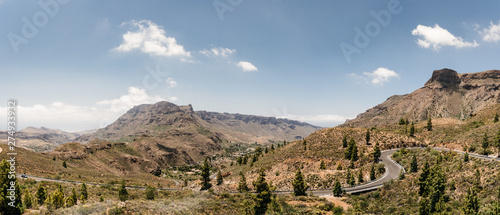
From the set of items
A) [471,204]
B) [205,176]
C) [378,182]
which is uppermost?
[471,204]

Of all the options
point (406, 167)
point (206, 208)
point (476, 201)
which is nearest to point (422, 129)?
point (406, 167)

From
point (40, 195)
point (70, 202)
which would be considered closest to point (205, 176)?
point (70, 202)

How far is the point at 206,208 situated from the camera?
33.3 m

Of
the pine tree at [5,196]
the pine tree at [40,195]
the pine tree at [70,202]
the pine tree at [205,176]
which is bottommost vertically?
the pine tree at [205,176]

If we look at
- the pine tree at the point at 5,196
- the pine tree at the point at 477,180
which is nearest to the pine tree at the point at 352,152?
the pine tree at the point at 477,180

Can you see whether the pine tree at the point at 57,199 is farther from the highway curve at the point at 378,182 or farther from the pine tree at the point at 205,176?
the highway curve at the point at 378,182

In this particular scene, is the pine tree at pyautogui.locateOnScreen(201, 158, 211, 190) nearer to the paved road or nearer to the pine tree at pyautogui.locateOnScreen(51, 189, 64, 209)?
the paved road

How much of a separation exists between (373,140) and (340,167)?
26.9m

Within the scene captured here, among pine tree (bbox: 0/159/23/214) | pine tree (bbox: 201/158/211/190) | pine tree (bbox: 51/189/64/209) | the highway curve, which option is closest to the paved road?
the highway curve

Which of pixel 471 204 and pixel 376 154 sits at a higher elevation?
pixel 376 154

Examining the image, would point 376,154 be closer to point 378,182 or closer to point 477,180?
point 378,182

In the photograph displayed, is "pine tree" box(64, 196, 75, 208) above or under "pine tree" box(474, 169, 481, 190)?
under

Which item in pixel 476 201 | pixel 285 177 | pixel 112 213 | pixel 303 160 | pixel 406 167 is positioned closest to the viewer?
pixel 112 213

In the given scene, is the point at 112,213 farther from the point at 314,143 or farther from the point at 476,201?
the point at 314,143
